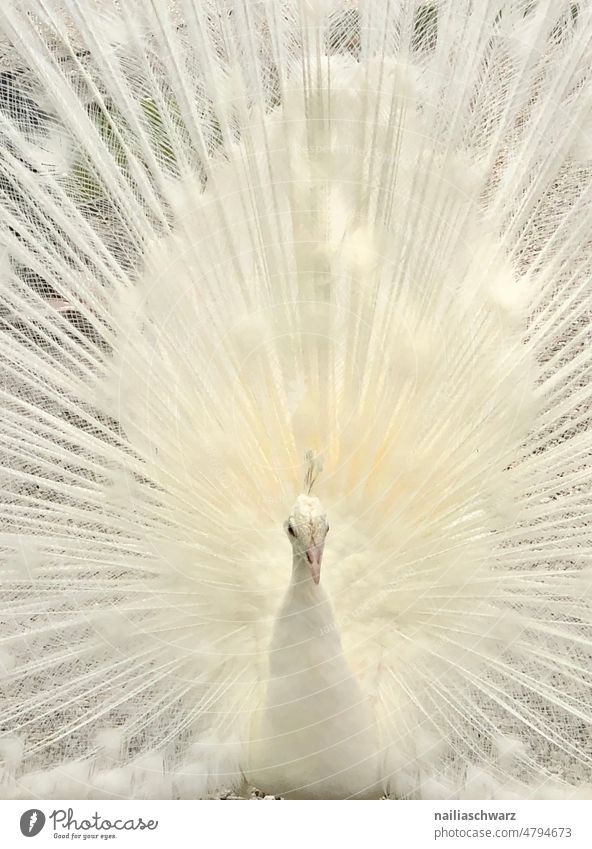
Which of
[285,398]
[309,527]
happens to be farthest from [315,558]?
[285,398]

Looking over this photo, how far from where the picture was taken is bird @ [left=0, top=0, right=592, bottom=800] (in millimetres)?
1443

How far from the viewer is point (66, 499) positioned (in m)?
1.53

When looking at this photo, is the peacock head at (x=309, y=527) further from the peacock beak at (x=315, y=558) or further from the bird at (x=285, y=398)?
the bird at (x=285, y=398)

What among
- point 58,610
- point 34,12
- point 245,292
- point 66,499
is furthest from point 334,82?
point 58,610

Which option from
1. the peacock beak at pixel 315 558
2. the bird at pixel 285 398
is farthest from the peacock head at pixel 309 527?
the bird at pixel 285 398

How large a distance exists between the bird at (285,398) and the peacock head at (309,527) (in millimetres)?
189

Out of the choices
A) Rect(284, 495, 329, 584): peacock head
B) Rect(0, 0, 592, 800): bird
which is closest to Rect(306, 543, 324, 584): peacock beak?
Rect(284, 495, 329, 584): peacock head

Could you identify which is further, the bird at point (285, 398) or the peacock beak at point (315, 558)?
the bird at point (285, 398)

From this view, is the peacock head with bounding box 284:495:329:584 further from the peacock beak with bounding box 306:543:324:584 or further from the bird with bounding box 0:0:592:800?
the bird with bounding box 0:0:592:800

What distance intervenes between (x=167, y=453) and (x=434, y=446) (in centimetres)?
38

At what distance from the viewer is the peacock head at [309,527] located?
49.1 inches

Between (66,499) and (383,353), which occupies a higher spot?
(383,353)

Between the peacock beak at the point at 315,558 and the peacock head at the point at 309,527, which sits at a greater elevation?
the peacock head at the point at 309,527

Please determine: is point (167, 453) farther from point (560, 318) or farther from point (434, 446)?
point (560, 318)
